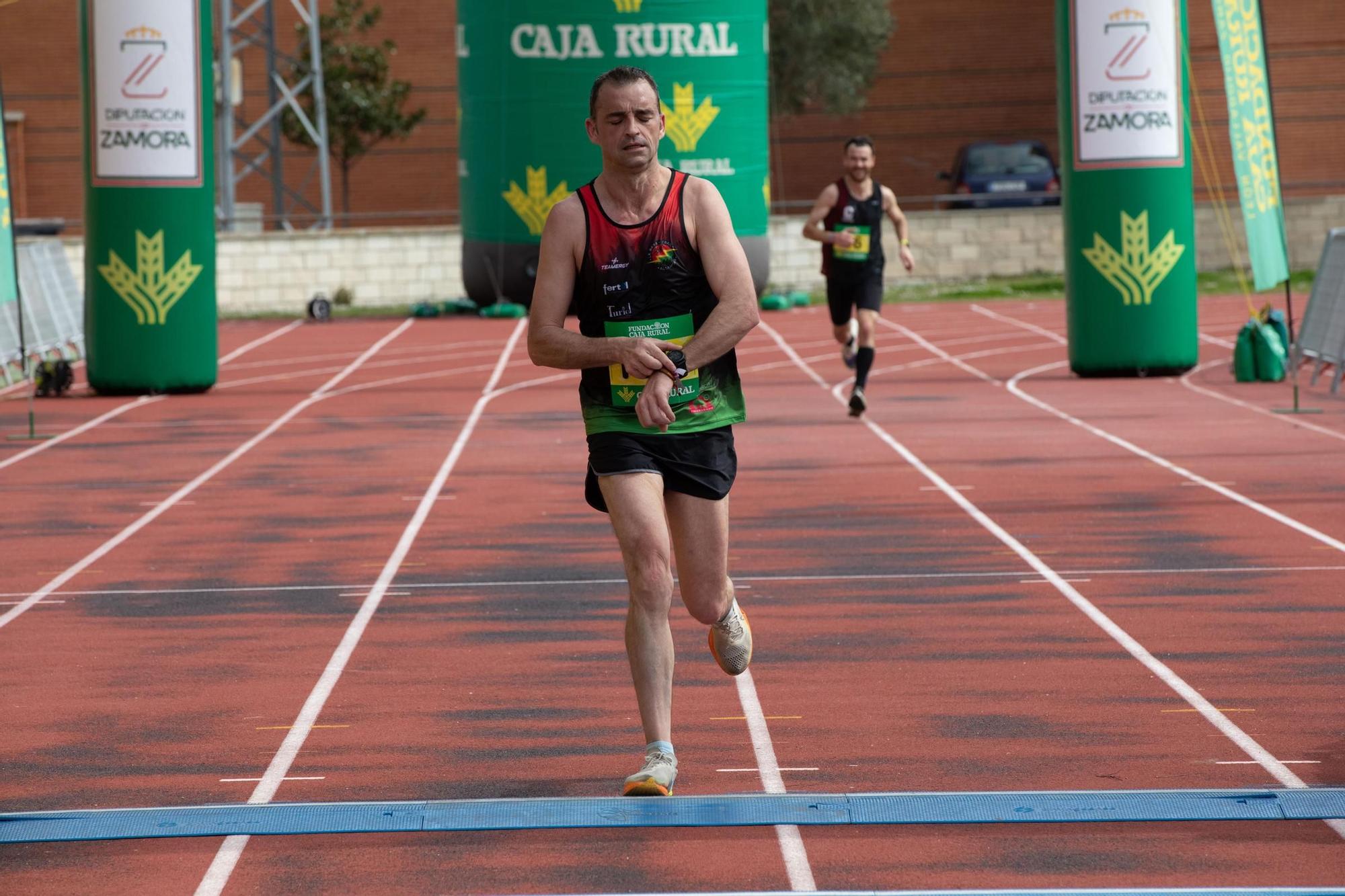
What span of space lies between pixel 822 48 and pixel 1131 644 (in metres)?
36.9

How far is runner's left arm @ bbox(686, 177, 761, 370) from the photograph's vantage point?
562 cm

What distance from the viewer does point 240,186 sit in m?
45.9

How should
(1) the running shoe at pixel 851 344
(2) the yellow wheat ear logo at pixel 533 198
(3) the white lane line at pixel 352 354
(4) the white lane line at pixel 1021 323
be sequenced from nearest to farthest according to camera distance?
(1) the running shoe at pixel 851 344 < (3) the white lane line at pixel 352 354 < (4) the white lane line at pixel 1021 323 < (2) the yellow wheat ear logo at pixel 533 198

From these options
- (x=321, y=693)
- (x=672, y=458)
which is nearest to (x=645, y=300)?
(x=672, y=458)

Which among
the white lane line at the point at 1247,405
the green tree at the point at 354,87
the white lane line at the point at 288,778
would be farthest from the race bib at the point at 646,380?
the green tree at the point at 354,87

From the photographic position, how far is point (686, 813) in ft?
17.6

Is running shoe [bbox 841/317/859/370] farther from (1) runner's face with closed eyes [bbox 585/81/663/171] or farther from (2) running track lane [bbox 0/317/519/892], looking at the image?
(1) runner's face with closed eyes [bbox 585/81/663/171]

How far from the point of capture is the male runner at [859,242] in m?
16.0

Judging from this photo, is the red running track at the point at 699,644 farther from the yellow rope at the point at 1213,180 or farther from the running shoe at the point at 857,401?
the yellow rope at the point at 1213,180

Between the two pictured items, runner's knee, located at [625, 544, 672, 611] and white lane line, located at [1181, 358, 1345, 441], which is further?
white lane line, located at [1181, 358, 1345, 441]

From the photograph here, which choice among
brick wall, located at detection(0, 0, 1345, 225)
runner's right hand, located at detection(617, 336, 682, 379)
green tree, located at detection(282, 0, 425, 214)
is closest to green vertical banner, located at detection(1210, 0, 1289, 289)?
runner's right hand, located at detection(617, 336, 682, 379)

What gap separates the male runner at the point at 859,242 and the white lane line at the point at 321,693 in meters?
3.52

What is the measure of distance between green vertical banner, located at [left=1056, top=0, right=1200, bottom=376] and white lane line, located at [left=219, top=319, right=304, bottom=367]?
9694 mm

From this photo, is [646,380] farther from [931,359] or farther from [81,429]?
[931,359]
